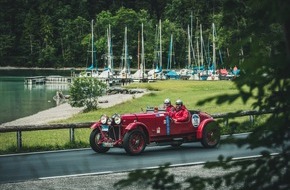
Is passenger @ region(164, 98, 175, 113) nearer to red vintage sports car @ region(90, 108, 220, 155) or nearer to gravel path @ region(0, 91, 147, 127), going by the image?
red vintage sports car @ region(90, 108, 220, 155)

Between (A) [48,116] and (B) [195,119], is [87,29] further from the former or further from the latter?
(B) [195,119]

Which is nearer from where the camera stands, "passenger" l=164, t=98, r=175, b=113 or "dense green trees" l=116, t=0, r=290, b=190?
"dense green trees" l=116, t=0, r=290, b=190

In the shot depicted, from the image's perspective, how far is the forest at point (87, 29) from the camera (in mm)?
130875

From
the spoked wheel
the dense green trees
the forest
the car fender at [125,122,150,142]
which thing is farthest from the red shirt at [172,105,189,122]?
the forest

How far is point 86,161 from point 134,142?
1.77 metres

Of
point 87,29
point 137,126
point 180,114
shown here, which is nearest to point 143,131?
point 137,126

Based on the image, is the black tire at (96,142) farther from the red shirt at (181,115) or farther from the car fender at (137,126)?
the red shirt at (181,115)

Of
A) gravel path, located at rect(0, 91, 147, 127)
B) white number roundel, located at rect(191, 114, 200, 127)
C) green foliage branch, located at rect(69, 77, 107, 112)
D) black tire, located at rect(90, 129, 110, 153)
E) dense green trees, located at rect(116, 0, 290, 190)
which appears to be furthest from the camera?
green foliage branch, located at rect(69, 77, 107, 112)

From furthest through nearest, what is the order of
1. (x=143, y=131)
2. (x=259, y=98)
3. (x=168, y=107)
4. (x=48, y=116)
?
(x=48, y=116)
(x=168, y=107)
(x=143, y=131)
(x=259, y=98)

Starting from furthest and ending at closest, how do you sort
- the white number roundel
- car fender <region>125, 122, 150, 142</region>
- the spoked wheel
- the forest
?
the forest < the white number roundel < car fender <region>125, 122, 150, 142</region> < the spoked wheel

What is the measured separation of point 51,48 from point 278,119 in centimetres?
16637

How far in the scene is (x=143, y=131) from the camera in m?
17.3

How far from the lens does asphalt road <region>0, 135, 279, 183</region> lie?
13529 millimetres

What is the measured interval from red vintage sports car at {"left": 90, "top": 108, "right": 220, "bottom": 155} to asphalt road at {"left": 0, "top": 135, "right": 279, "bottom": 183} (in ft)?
0.91
